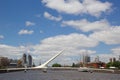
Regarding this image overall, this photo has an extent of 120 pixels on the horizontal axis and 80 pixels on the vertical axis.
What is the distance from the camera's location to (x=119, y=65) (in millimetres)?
199500

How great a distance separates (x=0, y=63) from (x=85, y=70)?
56.3 meters

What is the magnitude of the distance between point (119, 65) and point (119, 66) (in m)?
1.39

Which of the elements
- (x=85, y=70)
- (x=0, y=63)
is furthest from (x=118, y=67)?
(x=0, y=63)

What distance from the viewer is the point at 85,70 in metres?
185

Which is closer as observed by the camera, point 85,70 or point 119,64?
point 85,70

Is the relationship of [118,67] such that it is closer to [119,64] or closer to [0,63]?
[119,64]

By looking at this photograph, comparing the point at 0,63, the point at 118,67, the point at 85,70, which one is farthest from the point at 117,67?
the point at 0,63

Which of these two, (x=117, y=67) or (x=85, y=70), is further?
(x=117, y=67)

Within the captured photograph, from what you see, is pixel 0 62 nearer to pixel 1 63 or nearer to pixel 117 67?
pixel 1 63

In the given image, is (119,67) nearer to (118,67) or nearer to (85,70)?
(118,67)

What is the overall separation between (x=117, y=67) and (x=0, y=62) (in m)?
78.3

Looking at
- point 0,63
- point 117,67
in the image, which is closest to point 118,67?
point 117,67

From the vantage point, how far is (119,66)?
19825 cm

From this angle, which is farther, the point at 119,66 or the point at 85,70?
the point at 119,66
